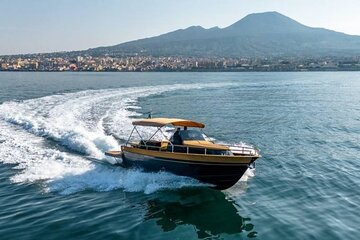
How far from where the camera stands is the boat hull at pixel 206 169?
19.3 metres

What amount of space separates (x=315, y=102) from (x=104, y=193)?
4251 cm

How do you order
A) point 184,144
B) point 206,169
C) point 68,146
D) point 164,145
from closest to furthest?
point 206,169 < point 184,144 < point 164,145 < point 68,146

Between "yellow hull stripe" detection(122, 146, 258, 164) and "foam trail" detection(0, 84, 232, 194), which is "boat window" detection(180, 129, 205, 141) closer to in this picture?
"yellow hull stripe" detection(122, 146, 258, 164)

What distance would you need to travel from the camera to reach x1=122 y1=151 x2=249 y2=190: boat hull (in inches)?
760

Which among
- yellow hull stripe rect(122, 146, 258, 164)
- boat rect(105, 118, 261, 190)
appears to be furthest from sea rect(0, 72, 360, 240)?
yellow hull stripe rect(122, 146, 258, 164)

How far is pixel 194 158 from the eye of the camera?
1959 cm

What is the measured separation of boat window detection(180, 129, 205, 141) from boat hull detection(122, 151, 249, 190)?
1424 millimetres

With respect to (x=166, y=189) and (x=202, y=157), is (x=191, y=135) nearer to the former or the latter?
(x=202, y=157)

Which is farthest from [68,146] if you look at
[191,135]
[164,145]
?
[191,135]

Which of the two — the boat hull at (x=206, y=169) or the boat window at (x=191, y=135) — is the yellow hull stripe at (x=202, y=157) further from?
the boat window at (x=191, y=135)

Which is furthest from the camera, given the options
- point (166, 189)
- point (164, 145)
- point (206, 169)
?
point (164, 145)

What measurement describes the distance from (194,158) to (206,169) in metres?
0.73

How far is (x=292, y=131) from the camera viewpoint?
114 ft

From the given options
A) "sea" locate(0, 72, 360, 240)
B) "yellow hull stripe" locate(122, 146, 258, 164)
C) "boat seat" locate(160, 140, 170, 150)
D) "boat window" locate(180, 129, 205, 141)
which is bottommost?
"sea" locate(0, 72, 360, 240)
